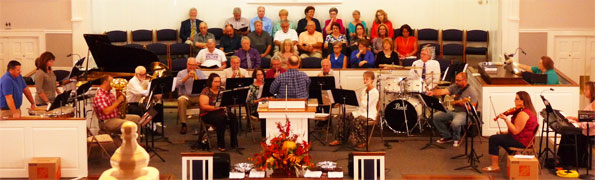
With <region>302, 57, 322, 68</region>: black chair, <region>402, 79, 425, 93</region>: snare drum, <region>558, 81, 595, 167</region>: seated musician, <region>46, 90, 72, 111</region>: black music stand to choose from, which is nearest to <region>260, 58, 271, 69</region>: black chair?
<region>302, 57, 322, 68</region>: black chair

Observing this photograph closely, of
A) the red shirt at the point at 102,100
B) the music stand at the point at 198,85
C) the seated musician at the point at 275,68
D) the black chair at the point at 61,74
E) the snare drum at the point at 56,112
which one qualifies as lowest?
the snare drum at the point at 56,112

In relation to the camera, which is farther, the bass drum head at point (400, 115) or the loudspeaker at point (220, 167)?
the bass drum head at point (400, 115)

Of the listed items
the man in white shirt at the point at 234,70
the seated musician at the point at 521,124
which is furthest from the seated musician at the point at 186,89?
the seated musician at the point at 521,124

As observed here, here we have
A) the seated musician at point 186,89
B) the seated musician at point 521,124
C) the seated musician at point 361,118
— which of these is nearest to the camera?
the seated musician at point 521,124

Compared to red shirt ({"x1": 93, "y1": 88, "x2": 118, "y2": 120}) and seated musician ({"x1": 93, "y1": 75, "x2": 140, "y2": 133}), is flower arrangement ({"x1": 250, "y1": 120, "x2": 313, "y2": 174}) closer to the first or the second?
seated musician ({"x1": 93, "y1": 75, "x2": 140, "y2": 133})

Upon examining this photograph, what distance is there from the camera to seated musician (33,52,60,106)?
12.2 metres

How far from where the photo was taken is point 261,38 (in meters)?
16.4

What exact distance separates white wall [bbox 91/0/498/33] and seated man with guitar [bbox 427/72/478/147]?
5449 mm

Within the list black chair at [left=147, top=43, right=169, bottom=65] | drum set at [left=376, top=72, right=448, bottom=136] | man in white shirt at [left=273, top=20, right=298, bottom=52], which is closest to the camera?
drum set at [left=376, top=72, right=448, bottom=136]

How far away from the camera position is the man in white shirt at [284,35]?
1638 centimetres

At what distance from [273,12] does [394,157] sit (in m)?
6.99

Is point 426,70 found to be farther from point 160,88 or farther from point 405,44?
point 160,88

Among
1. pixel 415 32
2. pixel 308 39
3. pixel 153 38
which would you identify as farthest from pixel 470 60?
pixel 153 38

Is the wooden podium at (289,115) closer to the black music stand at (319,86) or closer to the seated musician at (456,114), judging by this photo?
the black music stand at (319,86)
